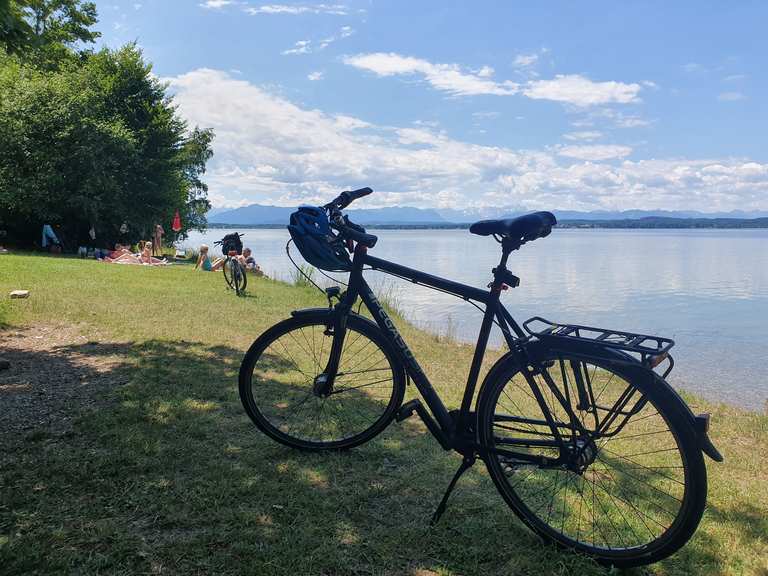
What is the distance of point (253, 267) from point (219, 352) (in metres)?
15.9

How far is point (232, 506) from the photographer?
3.22 m

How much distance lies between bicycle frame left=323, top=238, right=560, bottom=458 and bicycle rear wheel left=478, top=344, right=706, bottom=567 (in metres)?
0.11

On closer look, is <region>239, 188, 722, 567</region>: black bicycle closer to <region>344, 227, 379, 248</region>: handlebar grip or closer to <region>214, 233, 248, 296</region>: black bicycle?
<region>344, 227, 379, 248</region>: handlebar grip

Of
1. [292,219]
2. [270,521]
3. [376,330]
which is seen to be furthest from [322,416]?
[292,219]

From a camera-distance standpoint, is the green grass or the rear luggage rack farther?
the green grass

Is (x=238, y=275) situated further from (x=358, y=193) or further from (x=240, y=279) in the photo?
(x=358, y=193)

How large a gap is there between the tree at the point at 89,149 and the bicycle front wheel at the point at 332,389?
89.4 feet

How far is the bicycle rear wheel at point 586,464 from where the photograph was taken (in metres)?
2.64

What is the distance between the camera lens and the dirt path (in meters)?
4.45

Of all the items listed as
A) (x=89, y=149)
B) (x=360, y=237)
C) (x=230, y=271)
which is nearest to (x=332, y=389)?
(x=360, y=237)

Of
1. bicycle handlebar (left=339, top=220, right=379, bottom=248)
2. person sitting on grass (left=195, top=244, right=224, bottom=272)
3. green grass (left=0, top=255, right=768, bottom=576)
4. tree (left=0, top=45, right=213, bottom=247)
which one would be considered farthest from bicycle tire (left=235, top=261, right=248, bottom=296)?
tree (left=0, top=45, right=213, bottom=247)

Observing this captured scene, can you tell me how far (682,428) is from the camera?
258 centimetres

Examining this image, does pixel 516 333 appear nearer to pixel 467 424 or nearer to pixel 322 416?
pixel 467 424

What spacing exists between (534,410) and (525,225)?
1692mm
